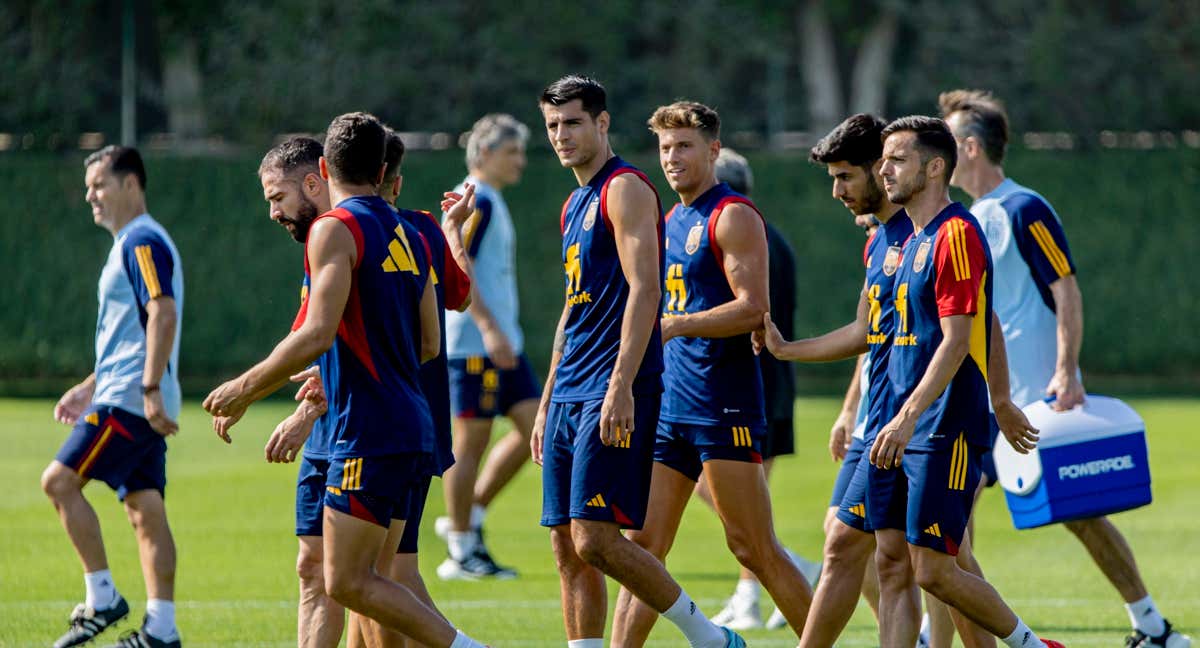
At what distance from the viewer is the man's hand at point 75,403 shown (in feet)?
28.7

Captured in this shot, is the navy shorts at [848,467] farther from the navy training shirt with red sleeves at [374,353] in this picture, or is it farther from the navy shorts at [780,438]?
the navy shorts at [780,438]

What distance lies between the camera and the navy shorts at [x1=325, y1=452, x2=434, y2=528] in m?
6.08

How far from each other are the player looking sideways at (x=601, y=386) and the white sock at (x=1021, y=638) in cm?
111

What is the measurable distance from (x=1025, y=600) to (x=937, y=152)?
12.2ft

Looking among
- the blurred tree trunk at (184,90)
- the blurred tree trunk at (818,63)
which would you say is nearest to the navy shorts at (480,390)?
the blurred tree trunk at (184,90)

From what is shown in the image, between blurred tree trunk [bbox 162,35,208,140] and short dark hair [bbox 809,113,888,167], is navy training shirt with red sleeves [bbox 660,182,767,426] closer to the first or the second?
short dark hair [bbox 809,113,888,167]

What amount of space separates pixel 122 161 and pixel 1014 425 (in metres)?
4.50

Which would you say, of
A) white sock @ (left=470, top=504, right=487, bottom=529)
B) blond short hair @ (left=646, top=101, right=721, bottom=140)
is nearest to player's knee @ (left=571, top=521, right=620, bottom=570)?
blond short hair @ (left=646, top=101, right=721, bottom=140)

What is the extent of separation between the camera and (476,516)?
Answer: 10633 millimetres

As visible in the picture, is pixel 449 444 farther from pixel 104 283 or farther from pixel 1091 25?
pixel 1091 25

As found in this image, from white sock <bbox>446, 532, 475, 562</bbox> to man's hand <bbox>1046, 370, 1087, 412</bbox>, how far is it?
3.88 metres

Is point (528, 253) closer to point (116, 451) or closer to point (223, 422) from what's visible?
point (116, 451)

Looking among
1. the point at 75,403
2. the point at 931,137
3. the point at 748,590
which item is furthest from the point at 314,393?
the point at 748,590

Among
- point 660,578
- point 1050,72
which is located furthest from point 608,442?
point 1050,72
